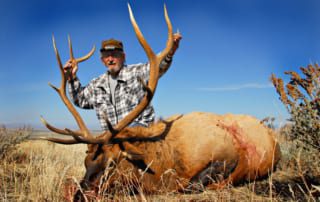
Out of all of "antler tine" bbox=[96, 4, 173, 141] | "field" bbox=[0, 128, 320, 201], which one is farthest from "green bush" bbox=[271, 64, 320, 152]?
"antler tine" bbox=[96, 4, 173, 141]

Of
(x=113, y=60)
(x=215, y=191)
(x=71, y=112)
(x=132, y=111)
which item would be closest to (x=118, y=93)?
(x=113, y=60)

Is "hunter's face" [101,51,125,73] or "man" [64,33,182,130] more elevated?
"hunter's face" [101,51,125,73]

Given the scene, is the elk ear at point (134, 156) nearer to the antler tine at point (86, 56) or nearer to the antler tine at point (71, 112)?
the antler tine at point (71, 112)

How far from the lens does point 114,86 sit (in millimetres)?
4762

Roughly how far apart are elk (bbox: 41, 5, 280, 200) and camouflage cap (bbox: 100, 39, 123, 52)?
975mm

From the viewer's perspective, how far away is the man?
4648mm

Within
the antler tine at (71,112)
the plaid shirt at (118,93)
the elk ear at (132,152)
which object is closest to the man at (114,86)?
the plaid shirt at (118,93)

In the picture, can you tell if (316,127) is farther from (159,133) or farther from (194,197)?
(159,133)

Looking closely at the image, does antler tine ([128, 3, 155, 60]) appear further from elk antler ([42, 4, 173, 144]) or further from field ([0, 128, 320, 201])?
field ([0, 128, 320, 201])

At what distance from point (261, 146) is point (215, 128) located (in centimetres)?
80

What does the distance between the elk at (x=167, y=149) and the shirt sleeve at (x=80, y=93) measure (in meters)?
0.85

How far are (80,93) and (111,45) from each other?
1010 mm

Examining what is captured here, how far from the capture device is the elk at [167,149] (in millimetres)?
3299

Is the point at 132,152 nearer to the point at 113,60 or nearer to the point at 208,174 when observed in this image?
the point at 208,174
